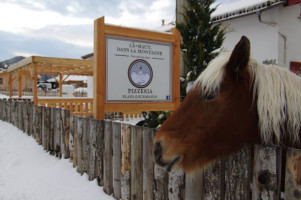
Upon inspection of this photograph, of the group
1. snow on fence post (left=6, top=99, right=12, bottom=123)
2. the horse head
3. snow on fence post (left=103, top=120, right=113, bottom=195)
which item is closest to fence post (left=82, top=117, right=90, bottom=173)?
snow on fence post (left=103, top=120, right=113, bottom=195)

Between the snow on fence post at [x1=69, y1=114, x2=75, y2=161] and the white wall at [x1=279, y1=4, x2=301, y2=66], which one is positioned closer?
the snow on fence post at [x1=69, y1=114, x2=75, y2=161]

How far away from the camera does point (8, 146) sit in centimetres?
568

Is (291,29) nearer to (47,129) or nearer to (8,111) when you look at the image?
(47,129)

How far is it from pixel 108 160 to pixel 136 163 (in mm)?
627

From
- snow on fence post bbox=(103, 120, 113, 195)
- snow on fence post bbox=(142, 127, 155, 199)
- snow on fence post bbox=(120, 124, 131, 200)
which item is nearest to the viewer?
snow on fence post bbox=(142, 127, 155, 199)

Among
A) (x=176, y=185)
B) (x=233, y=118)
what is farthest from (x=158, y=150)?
(x=176, y=185)

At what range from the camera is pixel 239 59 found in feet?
4.39

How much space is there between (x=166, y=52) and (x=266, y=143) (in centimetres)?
291

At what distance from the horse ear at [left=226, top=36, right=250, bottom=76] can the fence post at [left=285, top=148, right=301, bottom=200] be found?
56 cm

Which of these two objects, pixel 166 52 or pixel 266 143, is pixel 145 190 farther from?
pixel 166 52

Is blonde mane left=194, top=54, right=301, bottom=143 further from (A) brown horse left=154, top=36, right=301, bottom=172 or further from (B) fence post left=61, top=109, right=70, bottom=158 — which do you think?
(B) fence post left=61, top=109, right=70, bottom=158

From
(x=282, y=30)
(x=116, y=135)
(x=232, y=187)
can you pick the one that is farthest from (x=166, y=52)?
(x=282, y=30)

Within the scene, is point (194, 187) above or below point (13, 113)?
below

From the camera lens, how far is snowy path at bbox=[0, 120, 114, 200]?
3.09 meters
